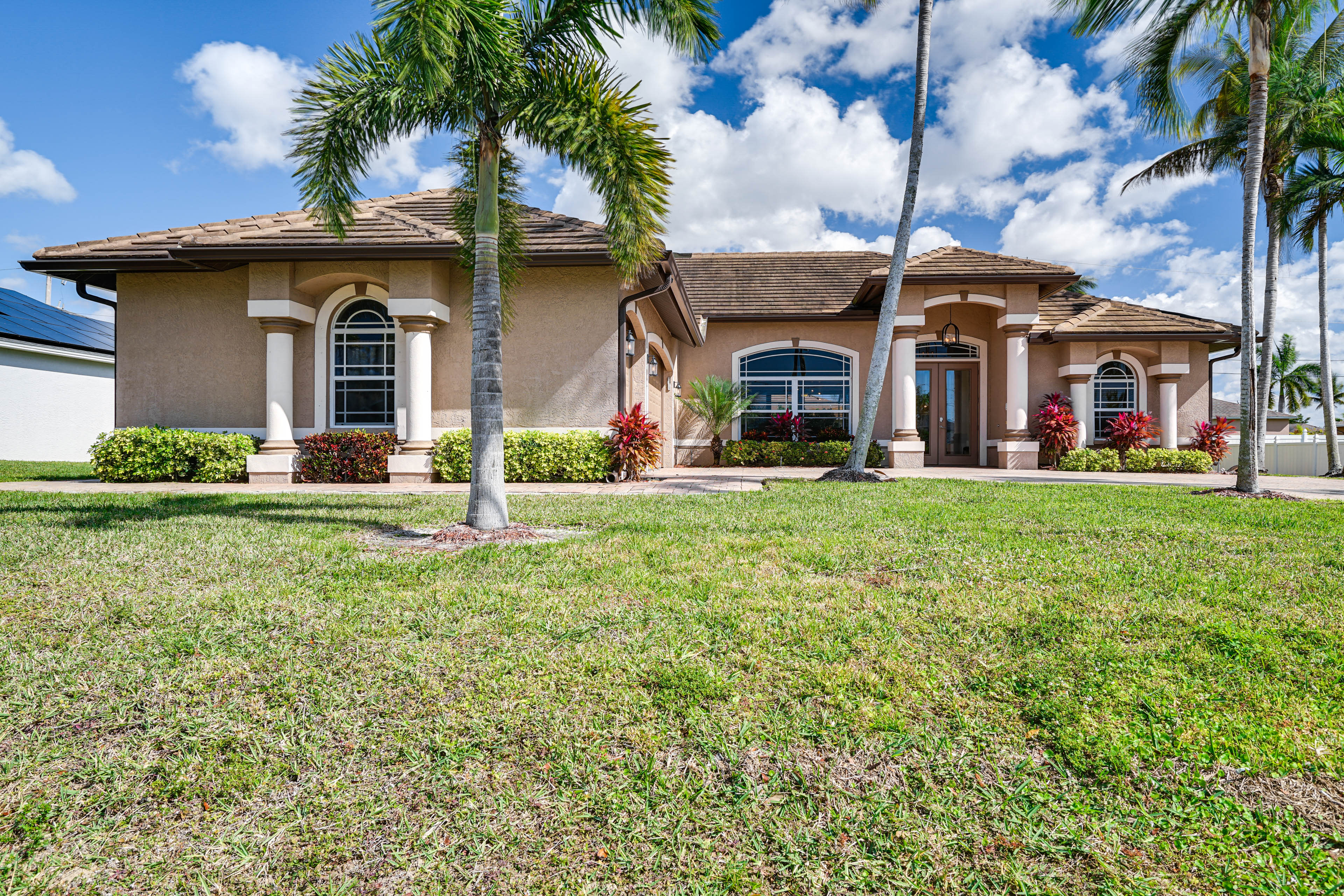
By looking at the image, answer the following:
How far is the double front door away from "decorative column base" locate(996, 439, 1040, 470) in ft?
7.37

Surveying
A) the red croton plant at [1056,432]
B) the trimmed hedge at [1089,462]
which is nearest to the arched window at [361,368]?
the red croton plant at [1056,432]

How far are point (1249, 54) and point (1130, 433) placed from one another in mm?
8287

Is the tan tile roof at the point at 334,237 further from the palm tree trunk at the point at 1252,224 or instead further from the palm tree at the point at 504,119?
the palm tree trunk at the point at 1252,224

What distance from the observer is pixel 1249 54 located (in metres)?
9.20

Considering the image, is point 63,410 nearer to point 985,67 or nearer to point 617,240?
point 617,240

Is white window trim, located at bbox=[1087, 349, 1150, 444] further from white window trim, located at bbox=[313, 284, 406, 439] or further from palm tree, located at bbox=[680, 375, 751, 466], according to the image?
white window trim, located at bbox=[313, 284, 406, 439]

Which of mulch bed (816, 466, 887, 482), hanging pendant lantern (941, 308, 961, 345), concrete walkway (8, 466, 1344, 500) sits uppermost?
hanging pendant lantern (941, 308, 961, 345)

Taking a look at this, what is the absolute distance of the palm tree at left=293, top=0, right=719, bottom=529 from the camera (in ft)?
18.5

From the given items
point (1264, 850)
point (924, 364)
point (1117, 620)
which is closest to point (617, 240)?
point (1117, 620)

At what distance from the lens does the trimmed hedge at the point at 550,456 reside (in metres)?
10.6

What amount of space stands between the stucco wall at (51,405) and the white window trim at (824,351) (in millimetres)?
19671

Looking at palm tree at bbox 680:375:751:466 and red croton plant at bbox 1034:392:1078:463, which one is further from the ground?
palm tree at bbox 680:375:751:466

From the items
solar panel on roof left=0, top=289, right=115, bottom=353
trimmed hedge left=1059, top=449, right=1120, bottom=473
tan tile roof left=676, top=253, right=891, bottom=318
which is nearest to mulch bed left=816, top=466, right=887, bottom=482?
trimmed hedge left=1059, top=449, right=1120, bottom=473

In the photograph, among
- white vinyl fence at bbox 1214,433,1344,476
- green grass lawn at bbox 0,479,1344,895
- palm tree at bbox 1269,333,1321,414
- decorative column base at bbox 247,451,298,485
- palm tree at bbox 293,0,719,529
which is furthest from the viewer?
palm tree at bbox 1269,333,1321,414
